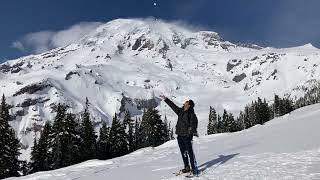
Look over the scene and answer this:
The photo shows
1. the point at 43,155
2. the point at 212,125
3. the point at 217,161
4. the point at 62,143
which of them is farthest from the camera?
the point at 212,125

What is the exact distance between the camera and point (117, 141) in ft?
261

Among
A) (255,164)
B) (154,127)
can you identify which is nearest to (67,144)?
(154,127)

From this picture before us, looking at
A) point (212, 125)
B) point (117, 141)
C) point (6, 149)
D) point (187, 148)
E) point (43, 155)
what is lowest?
point (187, 148)

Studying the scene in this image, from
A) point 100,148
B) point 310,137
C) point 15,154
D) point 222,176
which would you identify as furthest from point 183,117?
point 100,148

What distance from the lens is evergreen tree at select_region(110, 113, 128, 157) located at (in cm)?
7912

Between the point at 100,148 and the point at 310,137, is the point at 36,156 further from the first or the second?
the point at 310,137

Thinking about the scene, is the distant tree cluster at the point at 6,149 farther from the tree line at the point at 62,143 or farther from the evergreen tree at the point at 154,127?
the evergreen tree at the point at 154,127

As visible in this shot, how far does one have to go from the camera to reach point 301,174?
18078 mm

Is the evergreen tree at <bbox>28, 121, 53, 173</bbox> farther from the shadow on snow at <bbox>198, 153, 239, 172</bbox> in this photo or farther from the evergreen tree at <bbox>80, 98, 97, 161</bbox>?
the shadow on snow at <bbox>198, 153, 239, 172</bbox>

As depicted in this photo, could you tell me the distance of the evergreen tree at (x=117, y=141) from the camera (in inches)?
3115

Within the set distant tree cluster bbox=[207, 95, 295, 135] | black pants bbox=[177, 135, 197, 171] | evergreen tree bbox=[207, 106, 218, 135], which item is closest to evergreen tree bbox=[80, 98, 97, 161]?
black pants bbox=[177, 135, 197, 171]

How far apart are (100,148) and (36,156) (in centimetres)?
1552

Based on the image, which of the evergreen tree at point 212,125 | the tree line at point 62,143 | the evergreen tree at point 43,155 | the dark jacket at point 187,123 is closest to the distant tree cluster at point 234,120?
the evergreen tree at point 212,125

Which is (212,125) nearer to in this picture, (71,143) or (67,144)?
(71,143)
